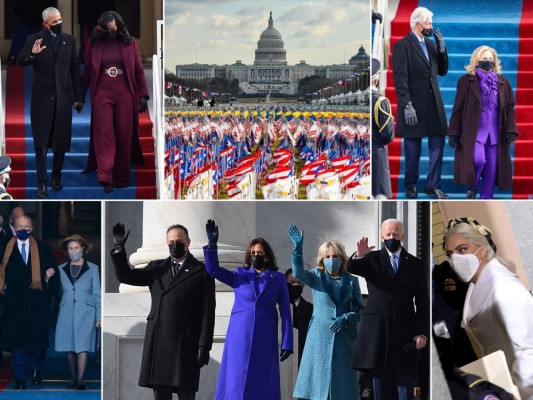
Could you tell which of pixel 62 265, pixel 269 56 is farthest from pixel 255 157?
pixel 62 265

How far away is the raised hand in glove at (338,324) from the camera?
17.6m

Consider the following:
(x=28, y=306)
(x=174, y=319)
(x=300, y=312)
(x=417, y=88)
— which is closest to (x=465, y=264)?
(x=300, y=312)

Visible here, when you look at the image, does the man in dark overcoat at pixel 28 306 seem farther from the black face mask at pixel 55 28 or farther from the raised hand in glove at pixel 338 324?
the raised hand in glove at pixel 338 324

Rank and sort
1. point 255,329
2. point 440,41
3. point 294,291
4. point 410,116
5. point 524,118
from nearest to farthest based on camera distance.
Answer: point 255,329
point 294,291
point 410,116
point 440,41
point 524,118

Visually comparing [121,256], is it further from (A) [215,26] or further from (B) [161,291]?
(A) [215,26]

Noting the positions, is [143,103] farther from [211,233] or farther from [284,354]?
[284,354]

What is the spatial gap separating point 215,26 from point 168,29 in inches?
19.8

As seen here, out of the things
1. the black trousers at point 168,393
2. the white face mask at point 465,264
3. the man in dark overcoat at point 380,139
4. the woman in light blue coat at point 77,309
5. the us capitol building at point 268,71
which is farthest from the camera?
the us capitol building at point 268,71

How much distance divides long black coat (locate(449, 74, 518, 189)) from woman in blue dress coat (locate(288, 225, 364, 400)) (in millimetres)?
2582

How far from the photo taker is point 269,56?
2067cm

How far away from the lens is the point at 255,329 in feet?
58.2

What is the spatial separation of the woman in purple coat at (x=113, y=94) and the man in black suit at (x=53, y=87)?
0.23 metres

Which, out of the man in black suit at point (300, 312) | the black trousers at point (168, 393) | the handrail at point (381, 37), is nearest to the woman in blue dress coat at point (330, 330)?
the man in black suit at point (300, 312)

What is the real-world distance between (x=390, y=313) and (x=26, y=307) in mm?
3494
